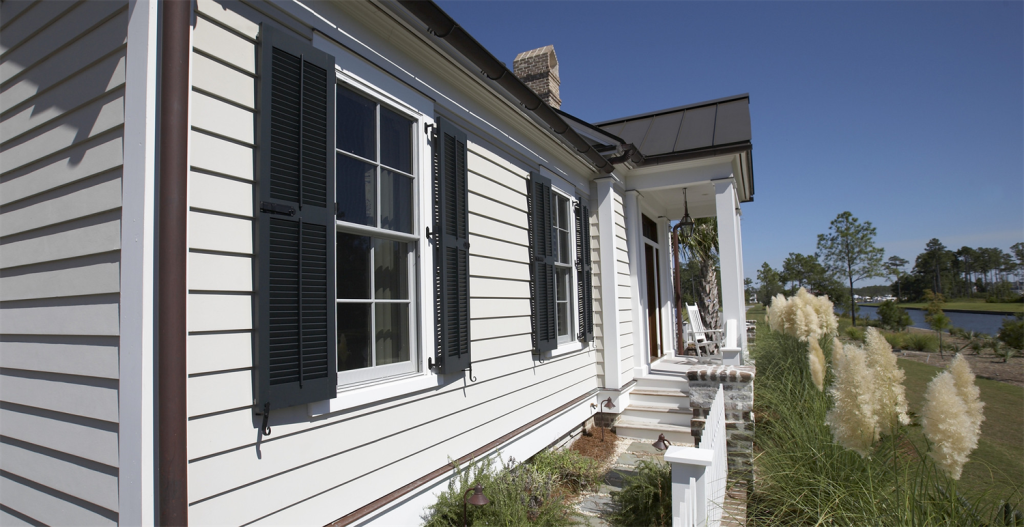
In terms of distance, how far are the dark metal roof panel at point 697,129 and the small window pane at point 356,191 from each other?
18.1 feet

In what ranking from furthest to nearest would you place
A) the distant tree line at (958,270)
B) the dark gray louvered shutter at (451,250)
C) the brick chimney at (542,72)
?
the distant tree line at (958,270)
the brick chimney at (542,72)
the dark gray louvered shutter at (451,250)

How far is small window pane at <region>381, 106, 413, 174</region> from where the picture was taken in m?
3.19

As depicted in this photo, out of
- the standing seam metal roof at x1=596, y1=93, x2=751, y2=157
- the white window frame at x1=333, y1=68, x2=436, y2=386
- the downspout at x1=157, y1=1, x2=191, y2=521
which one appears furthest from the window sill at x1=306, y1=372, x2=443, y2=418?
the standing seam metal roof at x1=596, y1=93, x2=751, y2=157

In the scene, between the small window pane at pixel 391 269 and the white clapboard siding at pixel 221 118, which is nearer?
the white clapboard siding at pixel 221 118

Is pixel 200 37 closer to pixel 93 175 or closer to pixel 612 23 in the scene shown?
pixel 93 175

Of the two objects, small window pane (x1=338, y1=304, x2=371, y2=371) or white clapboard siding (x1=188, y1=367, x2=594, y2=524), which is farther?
small window pane (x1=338, y1=304, x2=371, y2=371)

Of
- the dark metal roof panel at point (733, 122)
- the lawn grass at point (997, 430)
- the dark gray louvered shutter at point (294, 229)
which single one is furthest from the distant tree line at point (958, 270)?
the dark gray louvered shutter at point (294, 229)

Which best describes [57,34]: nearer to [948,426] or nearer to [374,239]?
[374,239]

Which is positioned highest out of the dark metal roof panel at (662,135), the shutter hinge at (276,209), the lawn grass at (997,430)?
the dark metal roof panel at (662,135)

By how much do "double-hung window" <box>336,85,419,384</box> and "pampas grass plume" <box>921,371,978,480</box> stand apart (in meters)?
2.75

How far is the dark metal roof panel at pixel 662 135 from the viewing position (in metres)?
7.45

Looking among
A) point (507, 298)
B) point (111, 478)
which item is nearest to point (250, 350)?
point (111, 478)

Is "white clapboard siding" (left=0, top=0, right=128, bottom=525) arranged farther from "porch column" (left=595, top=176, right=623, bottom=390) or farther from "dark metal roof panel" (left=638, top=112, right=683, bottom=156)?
"dark metal roof panel" (left=638, top=112, right=683, bottom=156)

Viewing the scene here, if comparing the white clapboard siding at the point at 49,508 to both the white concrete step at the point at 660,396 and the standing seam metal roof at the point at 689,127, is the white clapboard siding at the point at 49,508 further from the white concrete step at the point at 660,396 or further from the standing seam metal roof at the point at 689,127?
the standing seam metal roof at the point at 689,127
